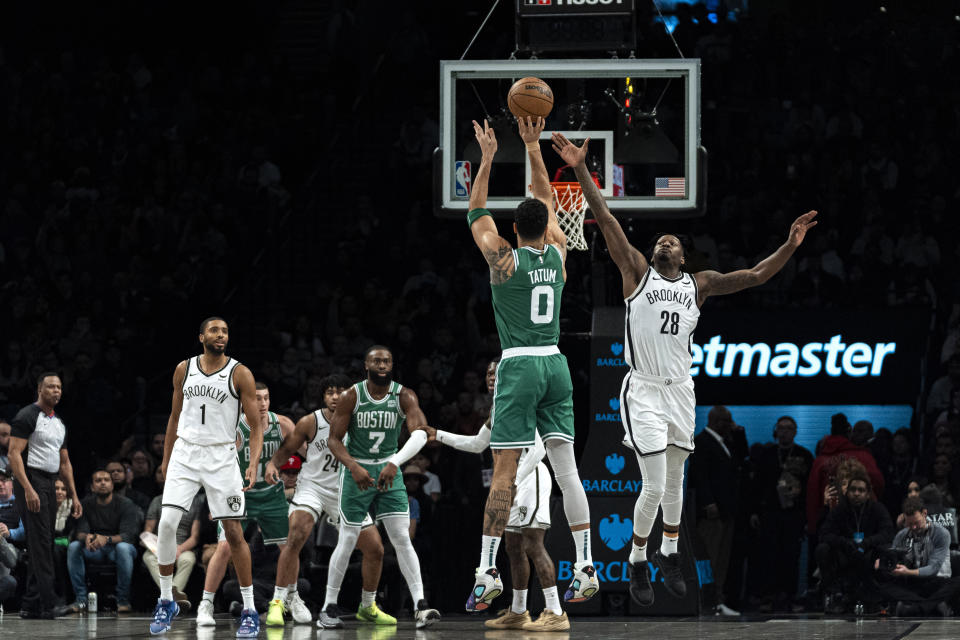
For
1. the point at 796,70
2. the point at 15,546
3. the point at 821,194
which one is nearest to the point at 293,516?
the point at 15,546

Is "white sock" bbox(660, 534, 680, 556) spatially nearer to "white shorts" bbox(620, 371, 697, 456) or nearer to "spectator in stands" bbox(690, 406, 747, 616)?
"white shorts" bbox(620, 371, 697, 456)

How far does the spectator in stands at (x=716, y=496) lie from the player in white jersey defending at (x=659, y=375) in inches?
164

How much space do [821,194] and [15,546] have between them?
10.2 meters

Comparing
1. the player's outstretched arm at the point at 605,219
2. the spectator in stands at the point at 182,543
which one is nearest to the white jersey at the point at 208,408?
the player's outstretched arm at the point at 605,219

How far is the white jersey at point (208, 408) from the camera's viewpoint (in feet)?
37.2

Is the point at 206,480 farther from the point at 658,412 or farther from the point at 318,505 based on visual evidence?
the point at 658,412

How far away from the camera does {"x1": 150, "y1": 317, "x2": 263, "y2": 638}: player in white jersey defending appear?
443 inches

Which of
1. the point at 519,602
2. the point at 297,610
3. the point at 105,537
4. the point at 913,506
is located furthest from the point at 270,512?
the point at 913,506

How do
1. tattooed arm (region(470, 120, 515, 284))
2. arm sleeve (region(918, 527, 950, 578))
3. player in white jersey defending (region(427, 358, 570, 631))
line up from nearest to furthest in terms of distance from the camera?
1. tattooed arm (region(470, 120, 515, 284))
2. player in white jersey defending (region(427, 358, 570, 631))
3. arm sleeve (region(918, 527, 950, 578))

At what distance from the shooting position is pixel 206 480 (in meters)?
11.3

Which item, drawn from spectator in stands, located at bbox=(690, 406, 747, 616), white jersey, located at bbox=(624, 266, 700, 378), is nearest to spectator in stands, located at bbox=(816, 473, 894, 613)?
spectator in stands, located at bbox=(690, 406, 747, 616)

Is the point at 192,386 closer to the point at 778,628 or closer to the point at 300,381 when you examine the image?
the point at 778,628

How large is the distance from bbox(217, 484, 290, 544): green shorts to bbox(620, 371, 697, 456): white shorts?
13.6 feet

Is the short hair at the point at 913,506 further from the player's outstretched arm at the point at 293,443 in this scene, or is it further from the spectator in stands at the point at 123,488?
the spectator in stands at the point at 123,488
